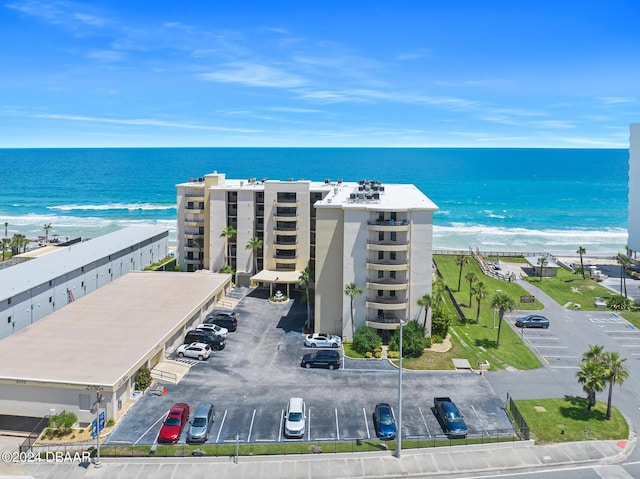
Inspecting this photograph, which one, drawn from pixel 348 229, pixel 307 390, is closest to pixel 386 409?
pixel 307 390

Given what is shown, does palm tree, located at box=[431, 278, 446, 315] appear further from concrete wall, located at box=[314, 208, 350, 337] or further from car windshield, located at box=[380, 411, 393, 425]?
car windshield, located at box=[380, 411, 393, 425]

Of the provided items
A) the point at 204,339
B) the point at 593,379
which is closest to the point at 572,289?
the point at 593,379

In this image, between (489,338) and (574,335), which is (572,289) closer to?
(574,335)

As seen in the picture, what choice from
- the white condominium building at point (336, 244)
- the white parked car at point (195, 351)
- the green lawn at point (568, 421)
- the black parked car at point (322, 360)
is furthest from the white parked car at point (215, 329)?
the green lawn at point (568, 421)

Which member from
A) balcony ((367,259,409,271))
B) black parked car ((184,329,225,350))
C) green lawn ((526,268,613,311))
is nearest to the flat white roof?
black parked car ((184,329,225,350))

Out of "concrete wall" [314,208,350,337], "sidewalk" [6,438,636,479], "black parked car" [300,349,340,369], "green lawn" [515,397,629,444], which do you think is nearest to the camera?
"sidewalk" [6,438,636,479]

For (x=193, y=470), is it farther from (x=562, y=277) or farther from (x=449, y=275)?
(x=562, y=277)
